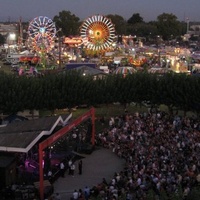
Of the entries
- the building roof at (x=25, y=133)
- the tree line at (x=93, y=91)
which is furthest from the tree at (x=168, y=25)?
the building roof at (x=25, y=133)

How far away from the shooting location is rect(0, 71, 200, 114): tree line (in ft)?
88.2

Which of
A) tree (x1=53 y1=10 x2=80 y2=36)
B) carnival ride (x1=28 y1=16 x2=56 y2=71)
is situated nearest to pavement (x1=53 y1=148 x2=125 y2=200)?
carnival ride (x1=28 y1=16 x2=56 y2=71)

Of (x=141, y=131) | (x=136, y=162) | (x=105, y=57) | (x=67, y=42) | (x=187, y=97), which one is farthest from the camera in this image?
(x=67, y=42)

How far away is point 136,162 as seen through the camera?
1817 centimetres

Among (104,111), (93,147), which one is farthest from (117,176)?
(104,111)

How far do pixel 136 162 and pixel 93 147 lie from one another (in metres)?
5.18

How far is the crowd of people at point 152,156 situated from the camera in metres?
15.1

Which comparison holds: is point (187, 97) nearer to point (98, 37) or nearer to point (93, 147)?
point (93, 147)

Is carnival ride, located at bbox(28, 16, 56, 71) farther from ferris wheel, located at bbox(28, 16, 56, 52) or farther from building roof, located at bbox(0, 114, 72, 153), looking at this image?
building roof, located at bbox(0, 114, 72, 153)

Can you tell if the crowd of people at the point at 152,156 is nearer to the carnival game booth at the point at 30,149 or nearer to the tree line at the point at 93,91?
the tree line at the point at 93,91

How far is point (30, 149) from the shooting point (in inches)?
720

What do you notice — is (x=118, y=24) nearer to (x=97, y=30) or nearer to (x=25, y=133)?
(x=97, y=30)

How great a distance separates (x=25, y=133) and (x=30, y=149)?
78 cm

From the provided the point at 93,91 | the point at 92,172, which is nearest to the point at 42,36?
the point at 93,91
